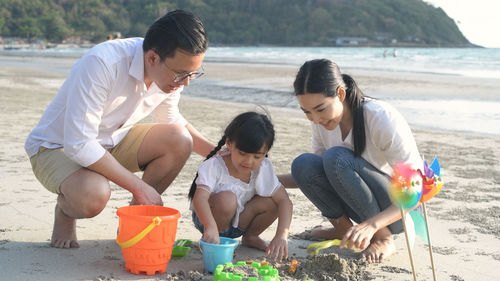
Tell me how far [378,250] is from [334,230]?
36 cm

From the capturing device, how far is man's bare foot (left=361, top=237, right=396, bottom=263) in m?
2.93

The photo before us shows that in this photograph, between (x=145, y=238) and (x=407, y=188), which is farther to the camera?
(x=145, y=238)

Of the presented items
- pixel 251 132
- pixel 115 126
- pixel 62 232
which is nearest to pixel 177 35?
pixel 251 132

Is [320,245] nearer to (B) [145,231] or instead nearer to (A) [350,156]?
(A) [350,156]

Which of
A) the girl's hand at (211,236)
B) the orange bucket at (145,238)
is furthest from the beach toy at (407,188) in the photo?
the orange bucket at (145,238)

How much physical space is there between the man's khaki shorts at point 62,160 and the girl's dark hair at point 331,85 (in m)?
0.97

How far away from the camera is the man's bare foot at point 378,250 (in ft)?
9.61

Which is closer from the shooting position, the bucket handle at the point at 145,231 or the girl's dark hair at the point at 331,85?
the bucket handle at the point at 145,231

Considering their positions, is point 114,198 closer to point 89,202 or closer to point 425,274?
point 89,202

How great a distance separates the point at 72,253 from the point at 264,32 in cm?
8909

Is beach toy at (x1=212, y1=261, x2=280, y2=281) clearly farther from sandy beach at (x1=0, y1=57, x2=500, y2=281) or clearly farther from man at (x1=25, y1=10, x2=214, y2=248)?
man at (x1=25, y1=10, x2=214, y2=248)

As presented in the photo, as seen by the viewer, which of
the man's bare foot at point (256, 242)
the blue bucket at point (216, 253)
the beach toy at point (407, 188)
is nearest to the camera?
the beach toy at point (407, 188)

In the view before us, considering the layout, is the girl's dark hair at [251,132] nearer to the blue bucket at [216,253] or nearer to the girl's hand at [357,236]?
the blue bucket at [216,253]

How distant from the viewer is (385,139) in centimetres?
278
